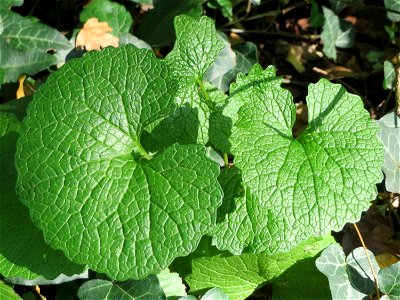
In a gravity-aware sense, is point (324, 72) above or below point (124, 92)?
below

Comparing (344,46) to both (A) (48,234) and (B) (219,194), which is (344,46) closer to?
(B) (219,194)

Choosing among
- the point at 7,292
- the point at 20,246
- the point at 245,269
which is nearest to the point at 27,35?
the point at 20,246

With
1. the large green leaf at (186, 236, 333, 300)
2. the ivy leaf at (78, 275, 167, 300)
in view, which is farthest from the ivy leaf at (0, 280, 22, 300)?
the large green leaf at (186, 236, 333, 300)

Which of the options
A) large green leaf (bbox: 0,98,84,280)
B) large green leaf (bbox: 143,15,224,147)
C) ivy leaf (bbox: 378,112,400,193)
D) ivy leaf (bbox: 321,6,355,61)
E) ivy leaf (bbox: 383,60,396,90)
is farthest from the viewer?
ivy leaf (bbox: 321,6,355,61)

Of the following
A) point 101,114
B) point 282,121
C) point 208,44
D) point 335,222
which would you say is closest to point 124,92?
point 101,114

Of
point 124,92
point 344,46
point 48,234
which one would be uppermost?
point 124,92

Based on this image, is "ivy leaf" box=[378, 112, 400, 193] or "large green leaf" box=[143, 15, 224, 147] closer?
"large green leaf" box=[143, 15, 224, 147]

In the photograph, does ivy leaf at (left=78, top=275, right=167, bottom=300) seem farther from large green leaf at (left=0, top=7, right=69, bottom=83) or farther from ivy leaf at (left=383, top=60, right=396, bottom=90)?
ivy leaf at (left=383, top=60, right=396, bottom=90)

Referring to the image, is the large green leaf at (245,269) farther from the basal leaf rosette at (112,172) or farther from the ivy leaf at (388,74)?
the ivy leaf at (388,74)

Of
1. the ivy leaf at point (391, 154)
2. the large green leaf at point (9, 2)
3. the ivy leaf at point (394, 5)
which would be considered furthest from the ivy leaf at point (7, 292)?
the ivy leaf at point (394, 5)
